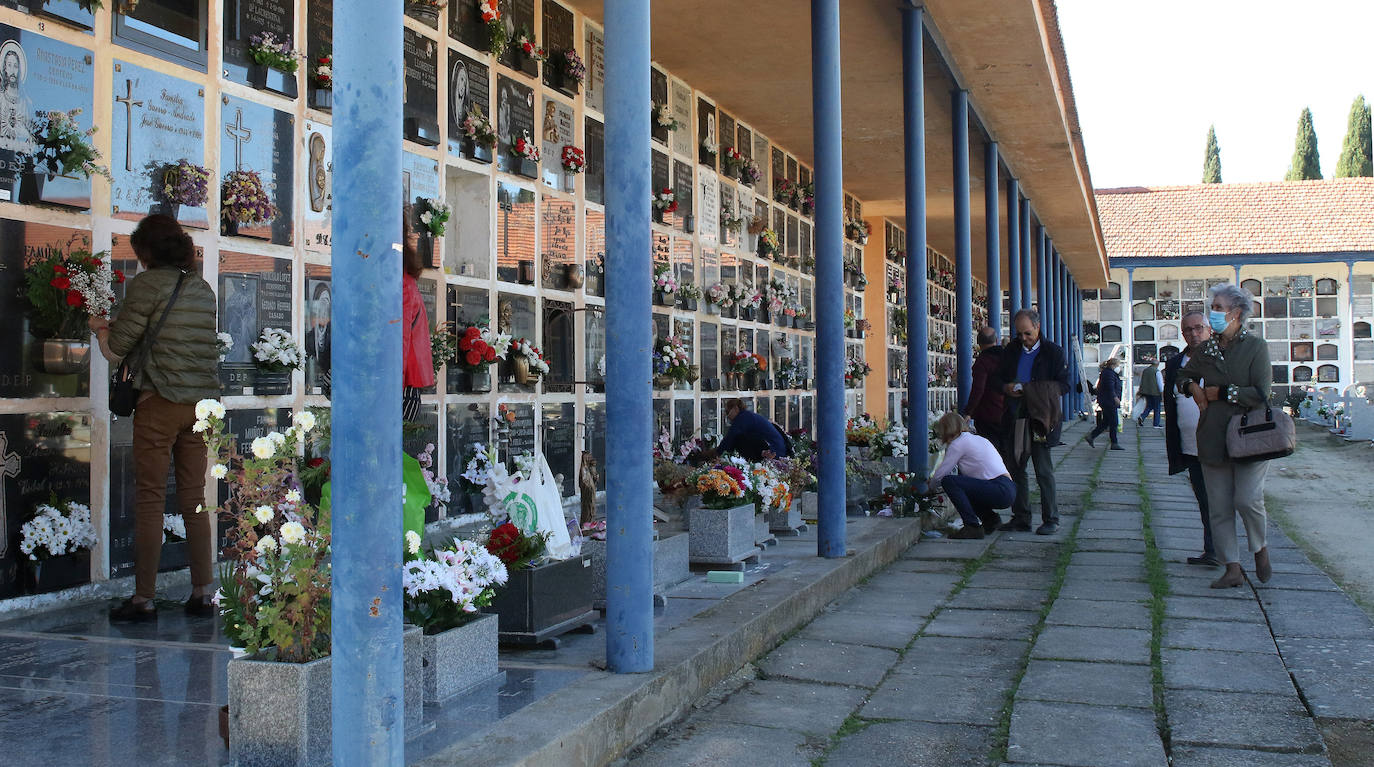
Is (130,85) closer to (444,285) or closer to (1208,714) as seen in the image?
(444,285)

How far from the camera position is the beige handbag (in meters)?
5.13

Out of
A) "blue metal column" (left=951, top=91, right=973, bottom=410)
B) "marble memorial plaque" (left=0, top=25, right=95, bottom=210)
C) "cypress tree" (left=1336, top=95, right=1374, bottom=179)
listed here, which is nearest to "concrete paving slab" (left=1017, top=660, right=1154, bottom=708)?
"marble memorial plaque" (left=0, top=25, right=95, bottom=210)

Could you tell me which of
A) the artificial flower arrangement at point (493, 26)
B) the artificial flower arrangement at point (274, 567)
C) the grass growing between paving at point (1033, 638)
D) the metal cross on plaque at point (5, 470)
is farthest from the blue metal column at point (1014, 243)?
the artificial flower arrangement at point (274, 567)

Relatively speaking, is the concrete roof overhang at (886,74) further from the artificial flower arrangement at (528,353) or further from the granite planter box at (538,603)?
the granite planter box at (538,603)

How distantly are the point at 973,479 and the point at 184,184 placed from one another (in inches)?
176

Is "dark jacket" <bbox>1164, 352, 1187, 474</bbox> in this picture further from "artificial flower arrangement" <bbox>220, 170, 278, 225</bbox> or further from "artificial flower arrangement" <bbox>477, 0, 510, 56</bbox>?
"artificial flower arrangement" <bbox>220, 170, 278, 225</bbox>

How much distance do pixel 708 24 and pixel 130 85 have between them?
15.3 ft

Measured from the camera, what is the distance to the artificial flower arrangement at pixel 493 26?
6723 millimetres

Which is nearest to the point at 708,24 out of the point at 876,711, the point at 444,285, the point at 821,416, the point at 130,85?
the point at 444,285

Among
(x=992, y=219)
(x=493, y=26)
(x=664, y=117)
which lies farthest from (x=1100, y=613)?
(x=992, y=219)

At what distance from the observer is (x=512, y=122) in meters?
7.19

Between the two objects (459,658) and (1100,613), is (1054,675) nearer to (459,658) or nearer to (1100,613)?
(1100,613)

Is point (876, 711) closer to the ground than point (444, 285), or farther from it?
closer to the ground

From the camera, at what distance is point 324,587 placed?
253cm
